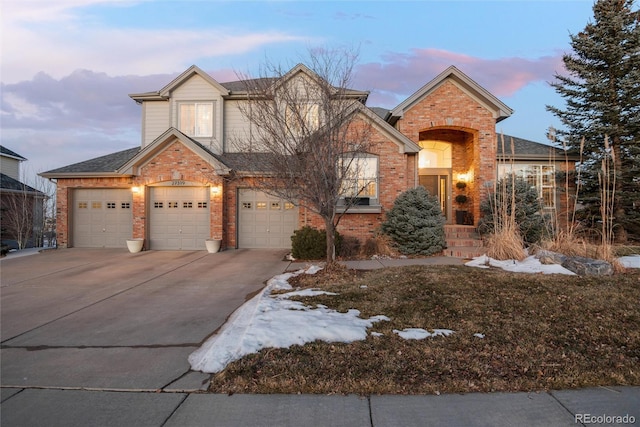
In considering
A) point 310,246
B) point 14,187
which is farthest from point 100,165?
point 310,246

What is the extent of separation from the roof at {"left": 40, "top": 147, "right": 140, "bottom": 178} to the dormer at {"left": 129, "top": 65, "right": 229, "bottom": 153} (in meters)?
1.67

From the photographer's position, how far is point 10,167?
74.0 ft

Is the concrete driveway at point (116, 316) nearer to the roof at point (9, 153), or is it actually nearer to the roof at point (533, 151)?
the roof at point (533, 151)

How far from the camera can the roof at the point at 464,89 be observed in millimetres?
13703

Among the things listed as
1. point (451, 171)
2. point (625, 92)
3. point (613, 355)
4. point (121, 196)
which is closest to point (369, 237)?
point (451, 171)

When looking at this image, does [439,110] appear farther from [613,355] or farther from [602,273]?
[613,355]

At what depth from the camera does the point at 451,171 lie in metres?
16.0

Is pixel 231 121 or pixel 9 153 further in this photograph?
pixel 9 153

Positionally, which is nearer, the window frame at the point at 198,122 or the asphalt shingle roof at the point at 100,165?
the asphalt shingle roof at the point at 100,165

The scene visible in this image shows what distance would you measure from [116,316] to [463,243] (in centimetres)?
1061

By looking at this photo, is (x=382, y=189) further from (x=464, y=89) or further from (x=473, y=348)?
(x=473, y=348)

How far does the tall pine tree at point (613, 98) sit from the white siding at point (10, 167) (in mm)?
31922

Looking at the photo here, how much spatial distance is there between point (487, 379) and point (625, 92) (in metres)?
16.3

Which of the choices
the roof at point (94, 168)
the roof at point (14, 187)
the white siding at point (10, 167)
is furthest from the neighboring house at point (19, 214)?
the roof at point (94, 168)
